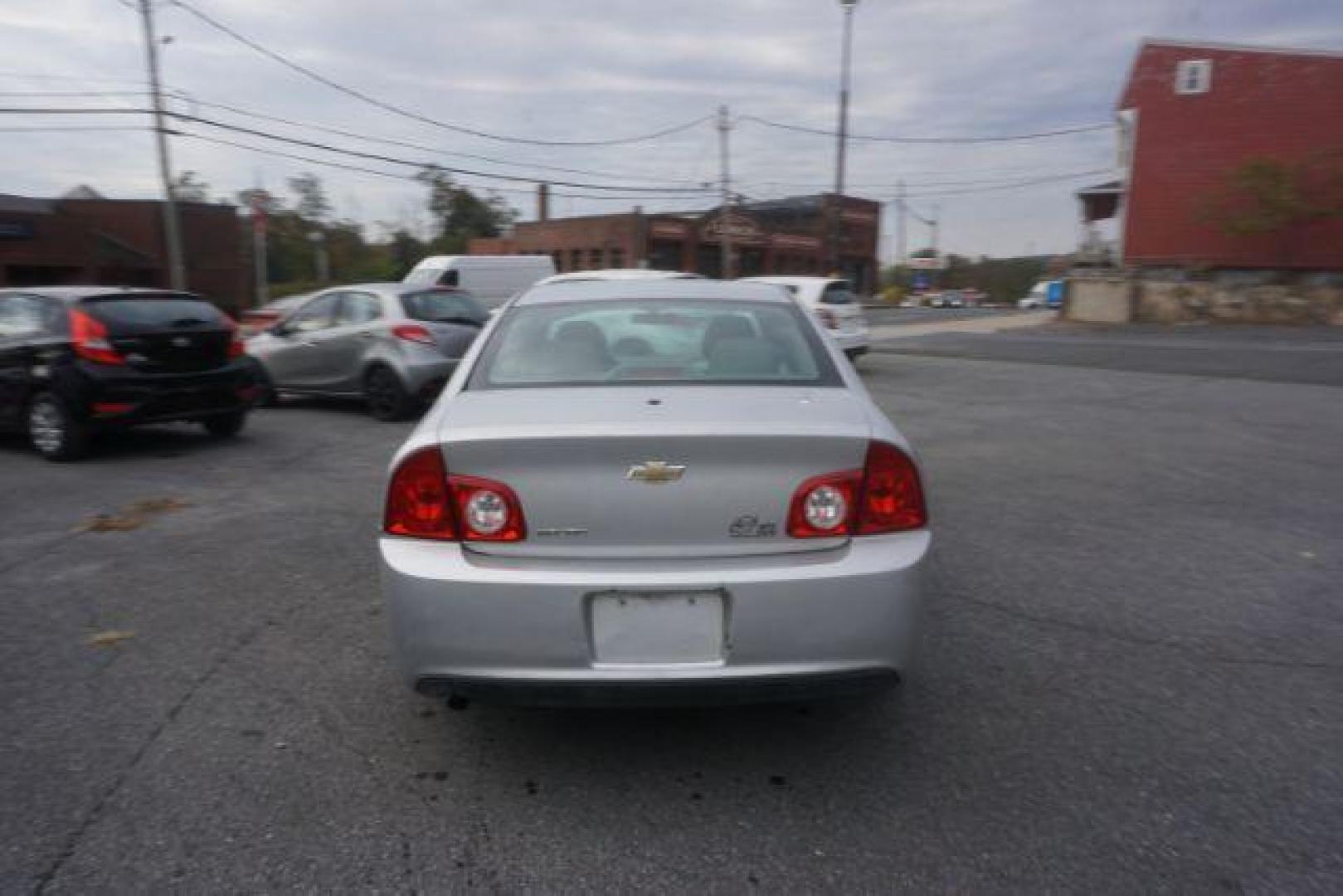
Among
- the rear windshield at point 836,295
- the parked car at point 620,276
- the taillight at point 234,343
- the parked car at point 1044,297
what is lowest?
the parked car at point 1044,297

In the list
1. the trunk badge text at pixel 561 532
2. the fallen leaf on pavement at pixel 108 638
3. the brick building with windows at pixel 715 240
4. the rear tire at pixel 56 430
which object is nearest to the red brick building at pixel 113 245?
the brick building with windows at pixel 715 240

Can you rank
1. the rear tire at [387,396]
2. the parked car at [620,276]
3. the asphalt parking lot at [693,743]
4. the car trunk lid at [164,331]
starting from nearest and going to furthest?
the asphalt parking lot at [693,743] → the parked car at [620,276] → the car trunk lid at [164,331] → the rear tire at [387,396]

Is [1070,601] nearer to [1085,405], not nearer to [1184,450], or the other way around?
[1184,450]

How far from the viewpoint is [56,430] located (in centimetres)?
746

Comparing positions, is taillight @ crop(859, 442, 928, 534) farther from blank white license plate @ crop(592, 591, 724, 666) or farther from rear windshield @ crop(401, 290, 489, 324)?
rear windshield @ crop(401, 290, 489, 324)

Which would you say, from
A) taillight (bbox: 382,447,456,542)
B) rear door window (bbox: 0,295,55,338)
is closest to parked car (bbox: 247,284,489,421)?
rear door window (bbox: 0,295,55,338)

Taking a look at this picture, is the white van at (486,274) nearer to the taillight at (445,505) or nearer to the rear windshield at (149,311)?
the rear windshield at (149,311)

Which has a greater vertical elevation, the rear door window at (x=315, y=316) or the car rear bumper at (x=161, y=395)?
the rear door window at (x=315, y=316)

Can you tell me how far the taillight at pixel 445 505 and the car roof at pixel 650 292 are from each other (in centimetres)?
135

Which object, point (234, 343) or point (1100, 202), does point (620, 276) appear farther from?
point (1100, 202)

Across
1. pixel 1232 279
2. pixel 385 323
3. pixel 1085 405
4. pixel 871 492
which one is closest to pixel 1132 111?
pixel 1232 279

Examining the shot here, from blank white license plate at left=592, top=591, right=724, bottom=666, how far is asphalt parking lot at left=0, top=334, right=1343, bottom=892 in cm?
49

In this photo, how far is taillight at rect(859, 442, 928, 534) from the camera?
2658 mm

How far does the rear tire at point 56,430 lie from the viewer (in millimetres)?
7355
